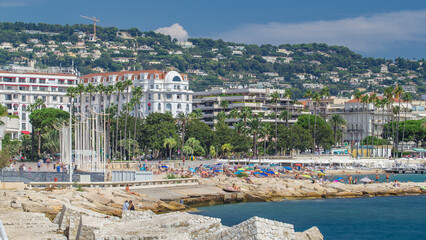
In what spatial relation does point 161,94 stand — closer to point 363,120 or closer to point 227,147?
point 227,147

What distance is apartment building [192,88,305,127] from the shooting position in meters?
162

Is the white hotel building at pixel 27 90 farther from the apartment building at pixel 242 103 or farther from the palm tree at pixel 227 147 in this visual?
the palm tree at pixel 227 147

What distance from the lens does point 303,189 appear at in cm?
6819

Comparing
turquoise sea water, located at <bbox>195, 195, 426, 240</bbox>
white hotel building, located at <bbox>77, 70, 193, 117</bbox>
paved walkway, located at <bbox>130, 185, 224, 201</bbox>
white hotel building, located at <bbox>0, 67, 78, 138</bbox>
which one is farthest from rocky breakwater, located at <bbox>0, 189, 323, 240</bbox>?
white hotel building, located at <bbox>77, 70, 193, 117</bbox>

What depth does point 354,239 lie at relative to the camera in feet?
144

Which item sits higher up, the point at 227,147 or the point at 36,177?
the point at 36,177

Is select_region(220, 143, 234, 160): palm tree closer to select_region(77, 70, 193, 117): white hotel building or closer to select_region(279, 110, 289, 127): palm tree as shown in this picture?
select_region(279, 110, 289, 127): palm tree

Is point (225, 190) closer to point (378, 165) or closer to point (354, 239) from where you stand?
point (354, 239)

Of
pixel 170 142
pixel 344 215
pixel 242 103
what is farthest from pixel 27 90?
pixel 344 215

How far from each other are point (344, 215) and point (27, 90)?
113448mm

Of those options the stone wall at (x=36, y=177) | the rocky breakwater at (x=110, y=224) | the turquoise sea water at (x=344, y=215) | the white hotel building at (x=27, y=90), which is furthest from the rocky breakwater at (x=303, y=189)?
the white hotel building at (x=27, y=90)

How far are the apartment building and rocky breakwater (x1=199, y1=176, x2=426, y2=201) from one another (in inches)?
3376

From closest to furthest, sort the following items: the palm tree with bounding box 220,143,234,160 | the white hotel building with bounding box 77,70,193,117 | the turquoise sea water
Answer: the turquoise sea water → the palm tree with bounding box 220,143,234,160 → the white hotel building with bounding box 77,70,193,117

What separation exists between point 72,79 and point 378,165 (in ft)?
250
